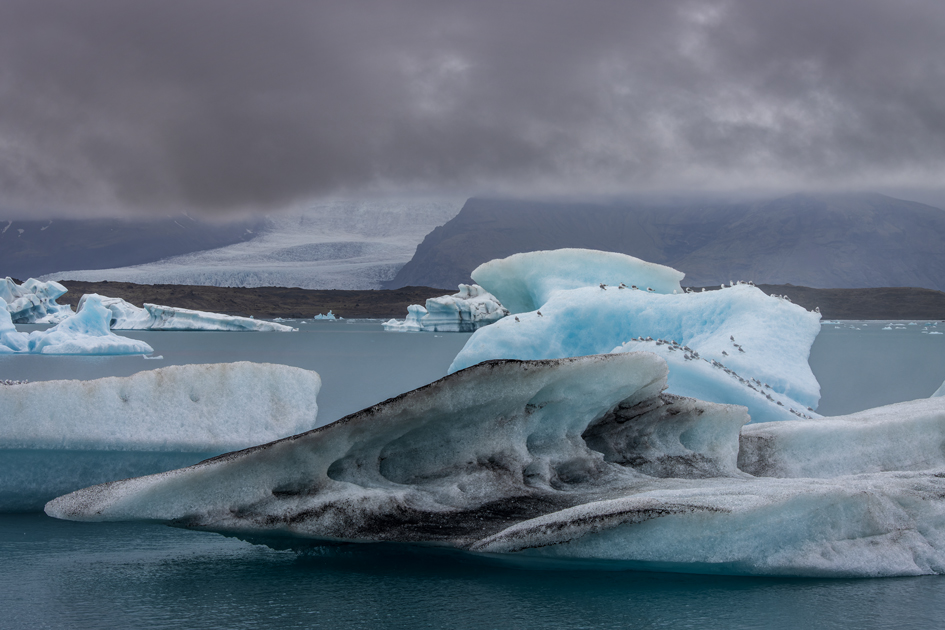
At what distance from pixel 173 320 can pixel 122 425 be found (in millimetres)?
41156

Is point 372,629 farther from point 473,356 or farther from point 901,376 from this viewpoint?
point 901,376

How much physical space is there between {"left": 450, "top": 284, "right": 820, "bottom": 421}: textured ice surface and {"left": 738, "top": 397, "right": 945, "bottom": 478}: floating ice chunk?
255cm

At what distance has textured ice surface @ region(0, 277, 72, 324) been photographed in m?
41.2

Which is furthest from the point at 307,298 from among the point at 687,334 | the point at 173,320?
the point at 687,334

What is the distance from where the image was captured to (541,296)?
47.7 ft

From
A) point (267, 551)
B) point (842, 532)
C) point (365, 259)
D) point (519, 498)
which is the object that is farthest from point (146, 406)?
point (365, 259)

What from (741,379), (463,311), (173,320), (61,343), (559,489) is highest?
(463,311)

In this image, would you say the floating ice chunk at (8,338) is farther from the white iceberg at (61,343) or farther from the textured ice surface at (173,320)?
the textured ice surface at (173,320)

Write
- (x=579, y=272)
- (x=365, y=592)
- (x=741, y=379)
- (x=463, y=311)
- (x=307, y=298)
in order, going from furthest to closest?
(x=307, y=298), (x=463, y=311), (x=579, y=272), (x=741, y=379), (x=365, y=592)

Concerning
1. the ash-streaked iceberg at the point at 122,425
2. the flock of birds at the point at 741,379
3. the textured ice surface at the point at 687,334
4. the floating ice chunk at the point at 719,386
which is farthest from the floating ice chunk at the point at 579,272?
the ash-streaked iceberg at the point at 122,425

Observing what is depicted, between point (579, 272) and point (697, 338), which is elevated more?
point (579, 272)

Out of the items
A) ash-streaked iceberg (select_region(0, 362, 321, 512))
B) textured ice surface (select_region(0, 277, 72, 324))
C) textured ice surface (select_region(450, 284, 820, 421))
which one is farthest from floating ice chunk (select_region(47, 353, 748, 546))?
textured ice surface (select_region(0, 277, 72, 324))

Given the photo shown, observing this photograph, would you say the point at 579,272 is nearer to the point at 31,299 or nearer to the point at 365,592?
the point at 365,592

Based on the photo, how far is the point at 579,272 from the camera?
46.4 ft
